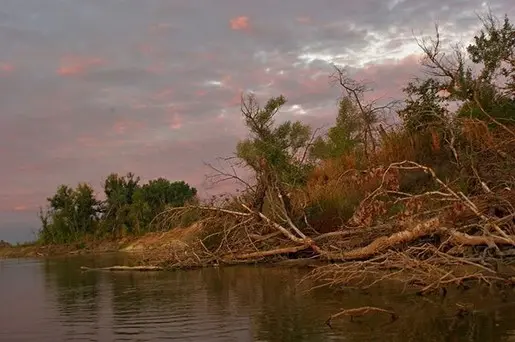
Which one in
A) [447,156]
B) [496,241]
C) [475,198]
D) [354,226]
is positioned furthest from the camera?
[447,156]

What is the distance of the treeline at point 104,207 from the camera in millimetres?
58531

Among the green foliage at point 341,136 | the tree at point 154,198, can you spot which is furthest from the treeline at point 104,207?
the green foliage at point 341,136

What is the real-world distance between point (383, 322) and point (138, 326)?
443cm

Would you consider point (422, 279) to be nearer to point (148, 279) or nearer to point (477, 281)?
point (477, 281)

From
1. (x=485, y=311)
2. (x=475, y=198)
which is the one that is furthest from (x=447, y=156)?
(x=485, y=311)

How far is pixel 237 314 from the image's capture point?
11.5 metres

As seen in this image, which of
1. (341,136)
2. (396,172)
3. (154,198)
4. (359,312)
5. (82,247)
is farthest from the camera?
(154,198)

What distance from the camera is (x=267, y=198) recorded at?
850 inches

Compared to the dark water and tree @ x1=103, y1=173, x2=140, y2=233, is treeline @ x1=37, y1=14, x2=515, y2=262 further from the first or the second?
tree @ x1=103, y1=173, x2=140, y2=233

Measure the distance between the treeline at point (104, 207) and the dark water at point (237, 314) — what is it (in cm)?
4076

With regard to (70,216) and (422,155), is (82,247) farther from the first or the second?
(422,155)

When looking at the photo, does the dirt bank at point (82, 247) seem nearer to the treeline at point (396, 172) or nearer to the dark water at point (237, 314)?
the treeline at point (396, 172)

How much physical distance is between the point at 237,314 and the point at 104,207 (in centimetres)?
5358

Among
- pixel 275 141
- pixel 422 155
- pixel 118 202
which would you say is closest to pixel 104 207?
pixel 118 202
